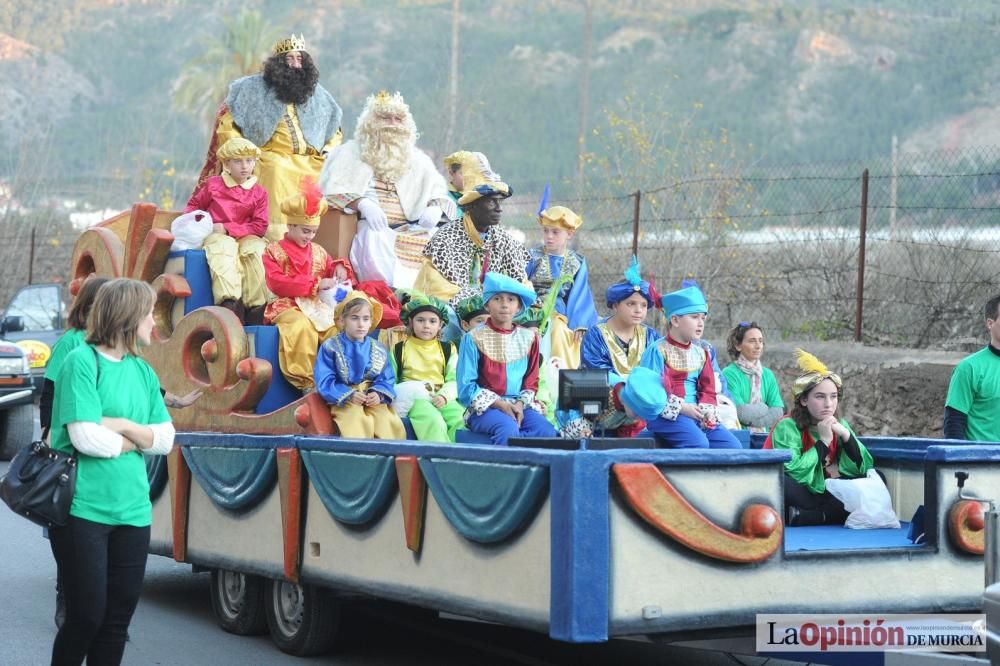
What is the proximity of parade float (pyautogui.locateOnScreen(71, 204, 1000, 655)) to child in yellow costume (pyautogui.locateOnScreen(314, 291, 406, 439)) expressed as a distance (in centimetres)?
13

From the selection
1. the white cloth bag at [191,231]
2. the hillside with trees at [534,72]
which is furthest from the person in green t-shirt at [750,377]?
the hillside with trees at [534,72]

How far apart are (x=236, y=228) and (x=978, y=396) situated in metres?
4.61

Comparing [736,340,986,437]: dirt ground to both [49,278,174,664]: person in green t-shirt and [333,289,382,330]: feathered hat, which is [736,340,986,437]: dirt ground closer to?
[333,289,382,330]: feathered hat

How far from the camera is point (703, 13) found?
88.2 m

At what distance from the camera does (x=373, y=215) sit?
34.2 feet

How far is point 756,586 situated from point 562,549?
0.82 metres

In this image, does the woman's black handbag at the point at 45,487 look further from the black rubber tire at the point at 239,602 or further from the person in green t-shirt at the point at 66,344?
the black rubber tire at the point at 239,602

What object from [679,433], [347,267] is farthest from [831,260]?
[679,433]

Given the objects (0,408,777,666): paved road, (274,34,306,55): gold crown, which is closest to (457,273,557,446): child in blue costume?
(0,408,777,666): paved road

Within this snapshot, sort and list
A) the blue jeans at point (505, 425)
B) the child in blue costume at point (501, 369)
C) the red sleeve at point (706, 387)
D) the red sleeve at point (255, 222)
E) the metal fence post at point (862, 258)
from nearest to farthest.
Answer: the blue jeans at point (505, 425) < the child in blue costume at point (501, 369) < the red sleeve at point (706, 387) < the red sleeve at point (255, 222) < the metal fence post at point (862, 258)

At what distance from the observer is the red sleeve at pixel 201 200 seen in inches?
399

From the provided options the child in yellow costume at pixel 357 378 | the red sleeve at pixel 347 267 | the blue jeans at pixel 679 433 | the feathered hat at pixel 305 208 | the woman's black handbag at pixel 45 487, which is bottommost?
the woman's black handbag at pixel 45 487

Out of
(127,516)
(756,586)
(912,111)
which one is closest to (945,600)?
(756,586)

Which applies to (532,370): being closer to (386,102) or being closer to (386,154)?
(386,154)
